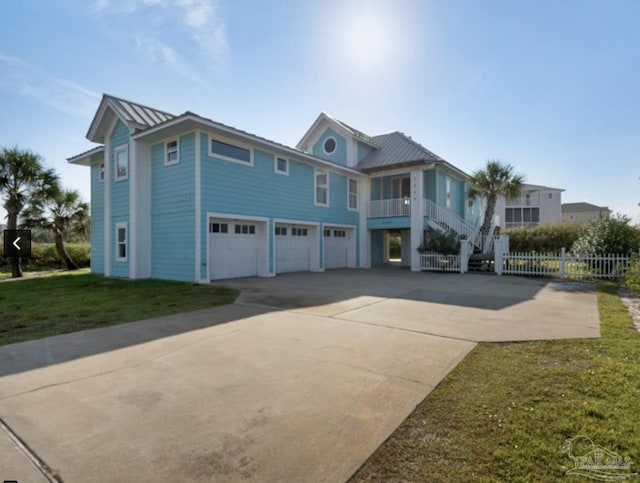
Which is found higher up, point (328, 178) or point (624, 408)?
point (328, 178)

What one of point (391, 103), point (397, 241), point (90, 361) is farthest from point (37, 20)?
point (397, 241)

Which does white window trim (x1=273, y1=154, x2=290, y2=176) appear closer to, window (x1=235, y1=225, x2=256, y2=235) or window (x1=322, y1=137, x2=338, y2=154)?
Answer: window (x1=235, y1=225, x2=256, y2=235)

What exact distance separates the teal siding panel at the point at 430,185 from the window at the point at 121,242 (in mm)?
15336

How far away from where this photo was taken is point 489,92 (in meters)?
12.2

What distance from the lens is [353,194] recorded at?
20.2 metres

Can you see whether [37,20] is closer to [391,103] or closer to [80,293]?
[80,293]

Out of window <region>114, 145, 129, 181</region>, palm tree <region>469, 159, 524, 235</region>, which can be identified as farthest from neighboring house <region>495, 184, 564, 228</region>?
window <region>114, 145, 129, 181</region>

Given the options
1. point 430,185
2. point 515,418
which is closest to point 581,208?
point 430,185

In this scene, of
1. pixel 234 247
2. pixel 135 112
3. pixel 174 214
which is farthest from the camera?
pixel 135 112

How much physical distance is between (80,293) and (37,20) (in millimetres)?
7449

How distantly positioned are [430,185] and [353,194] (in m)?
4.39

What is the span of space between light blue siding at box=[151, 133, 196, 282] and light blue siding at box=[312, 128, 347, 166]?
9.85m

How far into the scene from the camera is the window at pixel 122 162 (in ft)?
48.3

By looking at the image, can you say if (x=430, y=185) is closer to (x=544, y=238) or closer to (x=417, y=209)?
(x=417, y=209)
